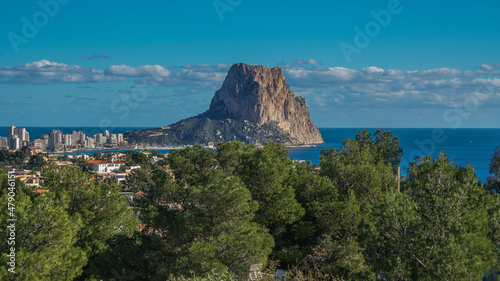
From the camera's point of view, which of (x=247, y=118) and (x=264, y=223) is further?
(x=247, y=118)

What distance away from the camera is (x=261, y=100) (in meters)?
158

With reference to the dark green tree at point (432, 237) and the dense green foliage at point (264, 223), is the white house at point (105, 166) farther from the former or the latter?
the dark green tree at point (432, 237)

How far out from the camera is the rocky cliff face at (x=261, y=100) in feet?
522

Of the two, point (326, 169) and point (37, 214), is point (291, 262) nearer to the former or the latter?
point (326, 169)

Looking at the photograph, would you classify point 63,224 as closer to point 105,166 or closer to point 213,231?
point 213,231

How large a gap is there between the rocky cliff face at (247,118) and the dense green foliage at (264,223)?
132 metres

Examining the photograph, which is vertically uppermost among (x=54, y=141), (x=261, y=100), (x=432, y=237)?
(x=261, y=100)

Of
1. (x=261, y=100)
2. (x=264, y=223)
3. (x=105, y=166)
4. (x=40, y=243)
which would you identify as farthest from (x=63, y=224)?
(x=261, y=100)

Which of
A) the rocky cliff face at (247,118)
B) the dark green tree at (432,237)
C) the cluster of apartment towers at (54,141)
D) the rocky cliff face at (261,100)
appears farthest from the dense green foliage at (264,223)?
the rocky cliff face at (261,100)

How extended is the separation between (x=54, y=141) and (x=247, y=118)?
65.7 m

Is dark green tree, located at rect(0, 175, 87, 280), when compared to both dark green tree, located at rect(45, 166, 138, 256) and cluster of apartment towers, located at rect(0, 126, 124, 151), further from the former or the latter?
cluster of apartment towers, located at rect(0, 126, 124, 151)

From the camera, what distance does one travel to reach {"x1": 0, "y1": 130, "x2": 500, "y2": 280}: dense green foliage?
6.94 m

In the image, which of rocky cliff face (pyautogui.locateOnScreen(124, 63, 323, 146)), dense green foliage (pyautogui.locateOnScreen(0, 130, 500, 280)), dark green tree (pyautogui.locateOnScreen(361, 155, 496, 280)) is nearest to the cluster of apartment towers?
rocky cliff face (pyautogui.locateOnScreen(124, 63, 323, 146))

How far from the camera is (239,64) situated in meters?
171
